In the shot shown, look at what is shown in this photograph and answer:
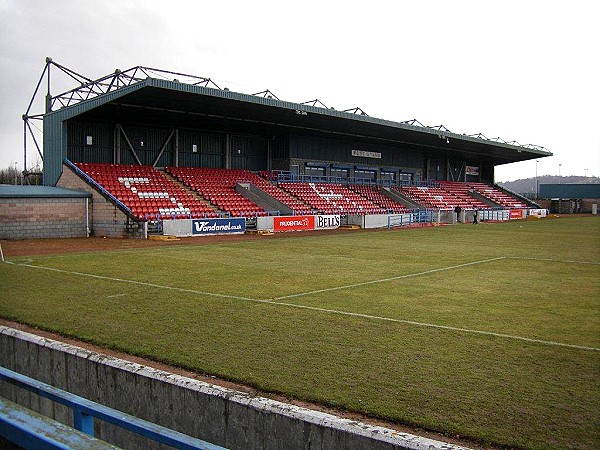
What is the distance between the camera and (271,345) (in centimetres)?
809

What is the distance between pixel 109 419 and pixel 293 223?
33.1 metres

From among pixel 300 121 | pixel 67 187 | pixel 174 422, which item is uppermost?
pixel 300 121

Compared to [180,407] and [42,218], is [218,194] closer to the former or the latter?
[42,218]

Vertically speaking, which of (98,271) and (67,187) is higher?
(67,187)

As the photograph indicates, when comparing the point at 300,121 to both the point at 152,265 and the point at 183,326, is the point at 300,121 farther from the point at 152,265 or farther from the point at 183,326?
the point at 183,326

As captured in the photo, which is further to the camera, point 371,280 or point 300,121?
point 300,121

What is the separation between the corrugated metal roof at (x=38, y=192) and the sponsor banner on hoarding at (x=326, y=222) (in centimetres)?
1488

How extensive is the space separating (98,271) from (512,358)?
12340 millimetres

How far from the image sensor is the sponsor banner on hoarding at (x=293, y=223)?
3572cm

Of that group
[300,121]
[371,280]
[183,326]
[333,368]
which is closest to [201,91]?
[300,121]

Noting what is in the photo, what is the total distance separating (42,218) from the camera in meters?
29.4

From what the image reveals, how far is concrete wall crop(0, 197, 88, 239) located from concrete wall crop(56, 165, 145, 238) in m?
0.58

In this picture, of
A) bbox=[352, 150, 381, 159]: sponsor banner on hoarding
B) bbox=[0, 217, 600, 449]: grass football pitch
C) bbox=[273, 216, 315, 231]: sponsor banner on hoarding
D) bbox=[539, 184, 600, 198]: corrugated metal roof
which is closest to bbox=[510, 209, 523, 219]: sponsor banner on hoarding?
bbox=[352, 150, 381, 159]: sponsor banner on hoarding

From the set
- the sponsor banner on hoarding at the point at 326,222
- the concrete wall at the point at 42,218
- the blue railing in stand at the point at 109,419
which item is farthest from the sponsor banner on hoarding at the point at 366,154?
the blue railing in stand at the point at 109,419
